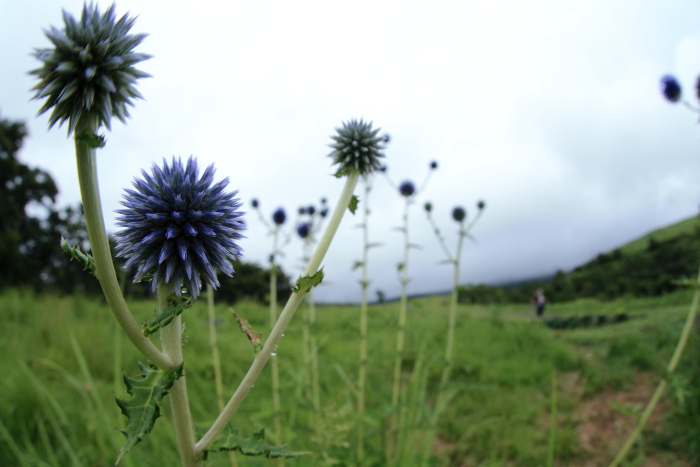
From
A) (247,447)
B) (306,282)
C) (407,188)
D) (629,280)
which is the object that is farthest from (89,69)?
(629,280)

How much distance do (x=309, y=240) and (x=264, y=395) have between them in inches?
109

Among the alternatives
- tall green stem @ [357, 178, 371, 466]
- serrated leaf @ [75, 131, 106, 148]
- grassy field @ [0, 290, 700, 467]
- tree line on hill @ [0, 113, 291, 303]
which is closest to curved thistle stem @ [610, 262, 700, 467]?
grassy field @ [0, 290, 700, 467]

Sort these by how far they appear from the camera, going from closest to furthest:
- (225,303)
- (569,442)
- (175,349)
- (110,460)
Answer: (175,349), (110,460), (569,442), (225,303)

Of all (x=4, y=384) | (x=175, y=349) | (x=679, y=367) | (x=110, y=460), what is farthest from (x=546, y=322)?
(x=175, y=349)

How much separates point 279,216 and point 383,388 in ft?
11.2

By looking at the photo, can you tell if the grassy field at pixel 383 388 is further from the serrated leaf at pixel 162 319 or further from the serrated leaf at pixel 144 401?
the serrated leaf at pixel 162 319

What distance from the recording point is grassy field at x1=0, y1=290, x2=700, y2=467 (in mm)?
3295

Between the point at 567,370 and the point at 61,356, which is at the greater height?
the point at 61,356

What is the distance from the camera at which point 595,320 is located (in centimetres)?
957

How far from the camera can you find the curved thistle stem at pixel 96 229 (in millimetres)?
531

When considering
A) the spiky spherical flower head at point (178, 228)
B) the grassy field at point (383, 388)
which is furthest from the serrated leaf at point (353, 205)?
the grassy field at point (383, 388)

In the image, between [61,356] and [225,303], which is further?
[225,303]

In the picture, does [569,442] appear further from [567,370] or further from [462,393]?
[567,370]

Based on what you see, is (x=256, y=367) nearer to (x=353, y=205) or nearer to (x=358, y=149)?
(x=353, y=205)
